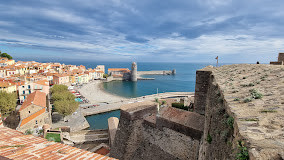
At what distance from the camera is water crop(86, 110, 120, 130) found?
94.1 ft

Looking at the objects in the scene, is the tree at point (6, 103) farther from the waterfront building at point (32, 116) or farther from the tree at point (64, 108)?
the tree at point (64, 108)

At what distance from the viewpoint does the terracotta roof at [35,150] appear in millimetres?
3633

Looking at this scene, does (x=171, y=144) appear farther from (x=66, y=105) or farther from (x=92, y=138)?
(x=66, y=105)

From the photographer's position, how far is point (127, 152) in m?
9.94

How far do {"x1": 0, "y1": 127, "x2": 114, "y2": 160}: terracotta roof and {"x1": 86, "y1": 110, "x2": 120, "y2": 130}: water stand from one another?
2537 centimetres

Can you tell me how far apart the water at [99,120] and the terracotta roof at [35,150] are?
25.4 metres

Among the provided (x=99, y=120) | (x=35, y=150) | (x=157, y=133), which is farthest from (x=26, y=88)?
(x=35, y=150)

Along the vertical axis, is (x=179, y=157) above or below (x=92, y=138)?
above

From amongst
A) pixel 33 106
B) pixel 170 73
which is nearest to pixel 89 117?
pixel 33 106

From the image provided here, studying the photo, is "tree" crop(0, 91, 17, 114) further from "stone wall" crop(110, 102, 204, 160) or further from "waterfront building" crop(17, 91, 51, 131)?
"stone wall" crop(110, 102, 204, 160)

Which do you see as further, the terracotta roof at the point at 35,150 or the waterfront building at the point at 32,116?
the waterfront building at the point at 32,116

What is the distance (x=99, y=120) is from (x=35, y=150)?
2895cm

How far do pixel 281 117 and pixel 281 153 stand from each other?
1258 millimetres

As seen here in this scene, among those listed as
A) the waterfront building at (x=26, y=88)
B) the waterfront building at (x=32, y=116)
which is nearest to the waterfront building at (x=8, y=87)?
the waterfront building at (x=26, y=88)
